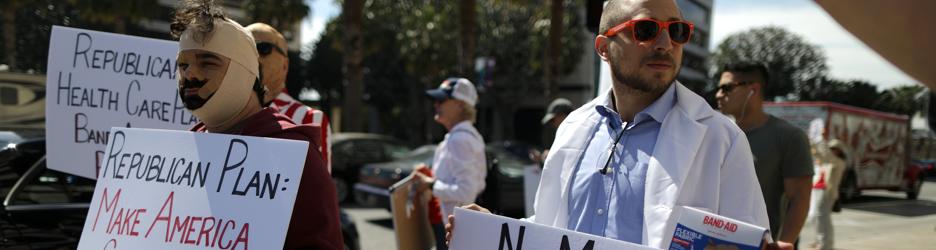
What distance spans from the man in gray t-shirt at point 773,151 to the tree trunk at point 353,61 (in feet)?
46.9

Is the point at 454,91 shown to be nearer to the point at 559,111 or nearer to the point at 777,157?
the point at 559,111

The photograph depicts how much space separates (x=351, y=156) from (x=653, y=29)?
460 inches

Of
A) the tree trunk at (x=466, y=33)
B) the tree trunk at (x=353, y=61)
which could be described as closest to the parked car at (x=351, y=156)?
the tree trunk at (x=353, y=61)

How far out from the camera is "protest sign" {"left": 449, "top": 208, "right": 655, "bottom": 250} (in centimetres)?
187

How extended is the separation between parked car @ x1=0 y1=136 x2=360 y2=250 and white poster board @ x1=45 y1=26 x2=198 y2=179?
1.22 metres

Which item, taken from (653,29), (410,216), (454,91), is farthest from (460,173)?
(653,29)

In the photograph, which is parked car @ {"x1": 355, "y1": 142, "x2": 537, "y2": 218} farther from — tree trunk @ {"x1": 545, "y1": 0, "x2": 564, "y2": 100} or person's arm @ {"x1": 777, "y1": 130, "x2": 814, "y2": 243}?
tree trunk @ {"x1": 545, "y1": 0, "x2": 564, "y2": 100}

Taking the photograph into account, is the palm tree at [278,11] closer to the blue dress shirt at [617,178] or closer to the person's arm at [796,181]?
the person's arm at [796,181]

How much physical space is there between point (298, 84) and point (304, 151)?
44295 mm

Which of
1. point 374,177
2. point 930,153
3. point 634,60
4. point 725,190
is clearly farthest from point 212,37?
point 930,153

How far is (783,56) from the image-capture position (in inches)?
2039

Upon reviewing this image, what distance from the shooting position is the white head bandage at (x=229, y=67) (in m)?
2.08

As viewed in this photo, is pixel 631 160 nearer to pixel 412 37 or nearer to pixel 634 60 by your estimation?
pixel 634 60

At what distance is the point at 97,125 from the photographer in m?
3.35
